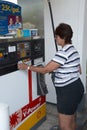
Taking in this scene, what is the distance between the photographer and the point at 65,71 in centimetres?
202

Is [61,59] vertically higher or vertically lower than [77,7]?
lower

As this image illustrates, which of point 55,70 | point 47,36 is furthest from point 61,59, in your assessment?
point 47,36

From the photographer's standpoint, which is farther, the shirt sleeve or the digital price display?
the digital price display

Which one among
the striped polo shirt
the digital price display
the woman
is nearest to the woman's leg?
the woman

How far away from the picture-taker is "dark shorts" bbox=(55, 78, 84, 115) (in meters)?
2.09

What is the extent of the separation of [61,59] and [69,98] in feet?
1.39

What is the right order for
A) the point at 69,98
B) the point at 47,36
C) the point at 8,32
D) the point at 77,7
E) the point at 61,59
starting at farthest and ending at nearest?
the point at 47,36, the point at 77,7, the point at 8,32, the point at 69,98, the point at 61,59

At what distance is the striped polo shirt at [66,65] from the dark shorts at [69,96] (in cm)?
5

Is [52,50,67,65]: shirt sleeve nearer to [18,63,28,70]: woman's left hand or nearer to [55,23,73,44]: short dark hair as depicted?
[55,23,73,44]: short dark hair

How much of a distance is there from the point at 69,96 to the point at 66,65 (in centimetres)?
33

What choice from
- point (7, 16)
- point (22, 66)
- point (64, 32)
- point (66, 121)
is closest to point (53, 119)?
point (66, 121)

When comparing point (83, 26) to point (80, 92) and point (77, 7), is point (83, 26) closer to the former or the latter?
point (77, 7)

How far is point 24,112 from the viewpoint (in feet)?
7.68

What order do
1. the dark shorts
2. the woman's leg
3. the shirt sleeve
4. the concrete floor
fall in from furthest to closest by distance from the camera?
the concrete floor, the woman's leg, the dark shorts, the shirt sleeve
